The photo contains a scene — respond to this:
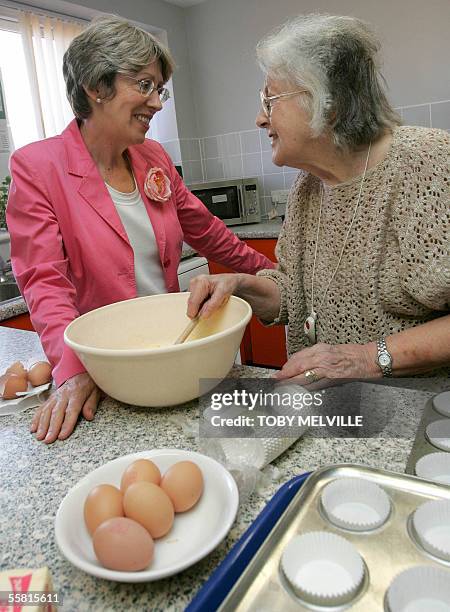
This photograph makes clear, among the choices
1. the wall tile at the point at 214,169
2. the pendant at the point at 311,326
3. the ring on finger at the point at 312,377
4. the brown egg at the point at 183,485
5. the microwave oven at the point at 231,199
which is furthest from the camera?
the wall tile at the point at 214,169

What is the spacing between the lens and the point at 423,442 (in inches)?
27.8

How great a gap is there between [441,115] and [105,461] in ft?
9.09

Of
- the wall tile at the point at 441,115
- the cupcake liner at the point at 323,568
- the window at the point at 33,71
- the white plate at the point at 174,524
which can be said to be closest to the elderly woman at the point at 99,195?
Answer: the white plate at the point at 174,524

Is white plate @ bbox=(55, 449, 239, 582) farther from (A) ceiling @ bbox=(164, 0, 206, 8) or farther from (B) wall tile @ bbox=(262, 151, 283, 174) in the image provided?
(A) ceiling @ bbox=(164, 0, 206, 8)

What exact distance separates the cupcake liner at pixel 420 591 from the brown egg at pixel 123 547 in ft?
0.78

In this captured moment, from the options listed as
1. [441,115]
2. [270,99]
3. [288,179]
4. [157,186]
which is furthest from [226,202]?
[270,99]

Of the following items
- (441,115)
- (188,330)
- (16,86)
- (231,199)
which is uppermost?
(16,86)

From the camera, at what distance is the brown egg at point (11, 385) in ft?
3.23

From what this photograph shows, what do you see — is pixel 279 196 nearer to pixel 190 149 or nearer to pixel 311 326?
pixel 190 149

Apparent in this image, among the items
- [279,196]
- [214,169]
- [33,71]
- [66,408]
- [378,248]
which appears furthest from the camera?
[214,169]

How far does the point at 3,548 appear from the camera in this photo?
1.98 ft

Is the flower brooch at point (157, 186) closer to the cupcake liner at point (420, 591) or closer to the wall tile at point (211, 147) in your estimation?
the cupcake liner at point (420, 591)

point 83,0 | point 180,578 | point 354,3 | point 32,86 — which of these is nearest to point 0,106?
point 32,86

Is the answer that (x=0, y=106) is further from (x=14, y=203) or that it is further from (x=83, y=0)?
(x=14, y=203)
